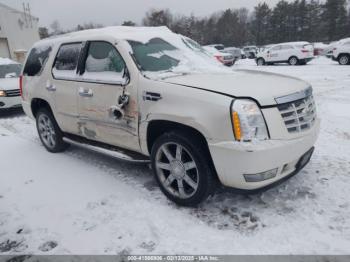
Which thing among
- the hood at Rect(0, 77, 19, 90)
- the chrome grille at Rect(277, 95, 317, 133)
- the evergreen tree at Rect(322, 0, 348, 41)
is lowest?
the hood at Rect(0, 77, 19, 90)

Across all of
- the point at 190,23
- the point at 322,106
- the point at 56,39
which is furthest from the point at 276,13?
the point at 56,39

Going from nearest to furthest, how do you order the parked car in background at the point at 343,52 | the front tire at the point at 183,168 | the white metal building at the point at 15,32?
the front tire at the point at 183,168
the parked car in background at the point at 343,52
the white metal building at the point at 15,32

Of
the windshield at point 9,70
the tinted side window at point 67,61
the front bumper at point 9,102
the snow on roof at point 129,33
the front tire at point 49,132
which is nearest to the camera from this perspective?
the snow on roof at point 129,33

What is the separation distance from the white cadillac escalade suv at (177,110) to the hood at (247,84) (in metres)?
0.01

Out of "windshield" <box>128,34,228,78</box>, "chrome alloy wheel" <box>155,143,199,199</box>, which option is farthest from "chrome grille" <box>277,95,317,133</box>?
"windshield" <box>128,34,228,78</box>

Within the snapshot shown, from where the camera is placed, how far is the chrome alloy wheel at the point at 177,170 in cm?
320

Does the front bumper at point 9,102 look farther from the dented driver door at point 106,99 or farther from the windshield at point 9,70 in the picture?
the dented driver door at point 106,99

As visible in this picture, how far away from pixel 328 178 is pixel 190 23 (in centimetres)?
6281

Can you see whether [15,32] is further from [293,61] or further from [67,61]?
[67,61]

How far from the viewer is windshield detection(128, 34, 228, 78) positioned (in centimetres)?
357

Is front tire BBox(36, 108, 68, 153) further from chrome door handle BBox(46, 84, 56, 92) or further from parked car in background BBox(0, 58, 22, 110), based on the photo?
parked car in background BBox(0, 58, 22, 110)

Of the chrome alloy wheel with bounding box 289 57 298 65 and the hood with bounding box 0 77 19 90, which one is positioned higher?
the hood with bounding box 0 77 19 90

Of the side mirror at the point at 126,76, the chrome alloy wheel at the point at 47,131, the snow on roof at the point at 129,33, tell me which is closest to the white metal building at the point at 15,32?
the chrome alloy wheel at the point at 47,131

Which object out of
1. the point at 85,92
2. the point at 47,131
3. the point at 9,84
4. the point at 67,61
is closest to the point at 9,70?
the point at 9,84
